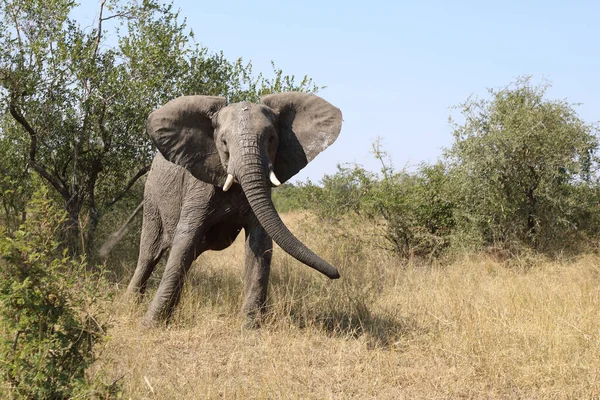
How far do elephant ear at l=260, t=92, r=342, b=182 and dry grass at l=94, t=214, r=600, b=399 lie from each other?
1.46 meters

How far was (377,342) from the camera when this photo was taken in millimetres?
6648

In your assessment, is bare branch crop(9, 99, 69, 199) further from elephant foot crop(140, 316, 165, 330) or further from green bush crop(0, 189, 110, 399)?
green bush crop(0, 189, 110, 399)

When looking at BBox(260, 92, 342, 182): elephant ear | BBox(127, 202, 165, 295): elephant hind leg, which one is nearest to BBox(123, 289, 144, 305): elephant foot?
BBox(127, 202, 165, 295): elephant hind leg

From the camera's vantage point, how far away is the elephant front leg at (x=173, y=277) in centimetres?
706

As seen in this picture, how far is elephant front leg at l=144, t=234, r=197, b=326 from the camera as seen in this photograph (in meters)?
7.06

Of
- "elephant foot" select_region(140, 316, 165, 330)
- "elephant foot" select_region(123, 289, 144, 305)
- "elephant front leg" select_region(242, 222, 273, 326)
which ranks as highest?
"elephant front leg" select_region(242, 222, 273, 326)

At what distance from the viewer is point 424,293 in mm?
8398

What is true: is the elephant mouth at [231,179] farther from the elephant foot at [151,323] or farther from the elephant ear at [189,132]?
the elephant foot at [151,323]

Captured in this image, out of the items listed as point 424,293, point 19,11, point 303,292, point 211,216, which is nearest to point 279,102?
point 211,216

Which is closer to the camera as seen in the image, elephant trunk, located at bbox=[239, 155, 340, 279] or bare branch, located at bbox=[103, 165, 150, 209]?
elephant trunk, located at bbox=[239, 155, 340, 279]

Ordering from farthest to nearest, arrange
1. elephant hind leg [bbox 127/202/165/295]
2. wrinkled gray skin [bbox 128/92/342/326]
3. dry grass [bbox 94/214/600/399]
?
1. elephant hind leg [bbox 127/202/165/295]
2. wrinkled gray skin [bbox 128/92/342/326]
3. dry grass [bbox 94/214/600/399]

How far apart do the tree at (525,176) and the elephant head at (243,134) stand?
4.56m

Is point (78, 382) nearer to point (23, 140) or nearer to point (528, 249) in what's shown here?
point (23, 140)

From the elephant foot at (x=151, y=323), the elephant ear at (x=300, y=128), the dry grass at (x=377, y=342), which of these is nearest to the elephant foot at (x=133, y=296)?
the dry grass at (x=377, y=342)
